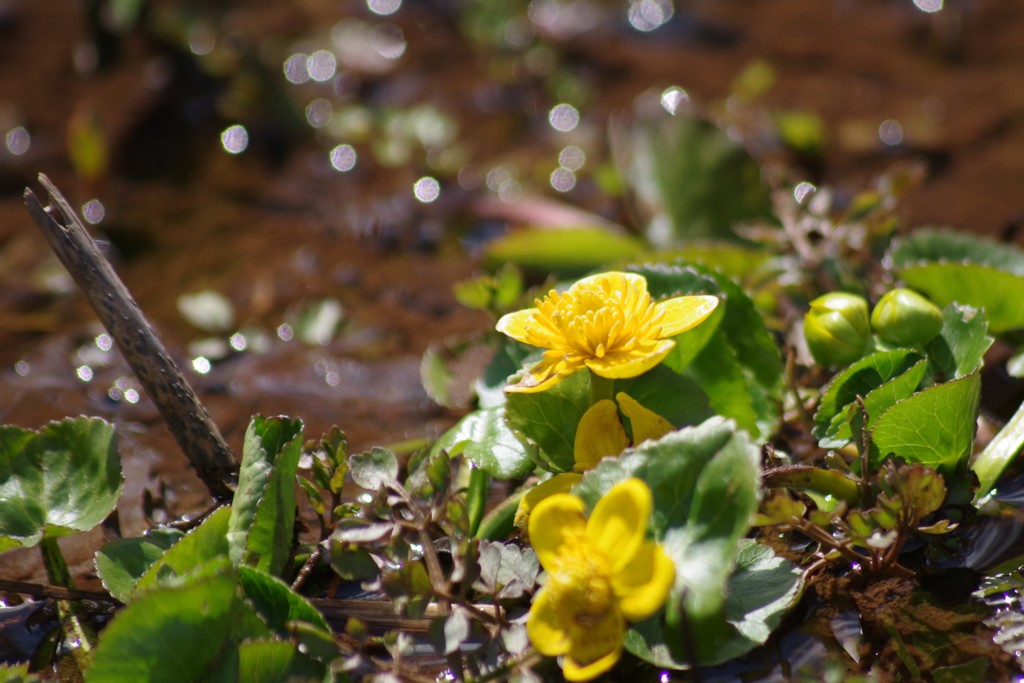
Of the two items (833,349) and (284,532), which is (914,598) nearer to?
(833,349)

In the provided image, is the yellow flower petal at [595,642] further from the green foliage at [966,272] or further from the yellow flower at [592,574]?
the green foliage at [966,272]

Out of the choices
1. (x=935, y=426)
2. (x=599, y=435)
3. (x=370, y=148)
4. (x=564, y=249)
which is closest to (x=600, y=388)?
(x=599, y=435)

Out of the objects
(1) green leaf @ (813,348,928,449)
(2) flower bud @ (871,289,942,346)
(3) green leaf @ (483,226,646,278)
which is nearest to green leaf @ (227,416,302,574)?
(1) green leaf @ (813,348,928,449)

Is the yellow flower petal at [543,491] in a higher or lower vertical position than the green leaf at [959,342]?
lower

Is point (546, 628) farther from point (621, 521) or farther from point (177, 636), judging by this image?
point (177, 636)

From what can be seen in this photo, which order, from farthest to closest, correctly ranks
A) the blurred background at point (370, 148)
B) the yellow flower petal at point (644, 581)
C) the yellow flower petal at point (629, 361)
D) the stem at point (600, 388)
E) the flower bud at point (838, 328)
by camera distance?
the blurred background at point (370, 148) → the flower bud at point (838, 328) → the stem at point (600, 388) → the yellow flower petal at point (629, 361) → the yellow flower petal at point (644, 581)

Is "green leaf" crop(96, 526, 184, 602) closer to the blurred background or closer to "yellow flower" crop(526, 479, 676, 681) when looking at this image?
the blurred background

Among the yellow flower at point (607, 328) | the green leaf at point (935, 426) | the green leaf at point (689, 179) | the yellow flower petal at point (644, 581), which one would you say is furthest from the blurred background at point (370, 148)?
the yellow flower petal at point (644, 581)
